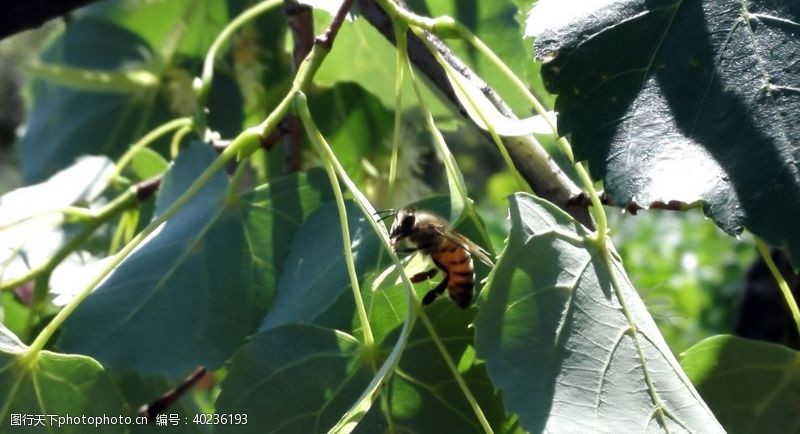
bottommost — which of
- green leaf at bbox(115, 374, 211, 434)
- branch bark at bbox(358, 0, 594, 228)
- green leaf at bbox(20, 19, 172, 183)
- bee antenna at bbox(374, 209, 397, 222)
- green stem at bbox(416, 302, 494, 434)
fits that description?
green leaf at bbox(115, 374, 211, 434)

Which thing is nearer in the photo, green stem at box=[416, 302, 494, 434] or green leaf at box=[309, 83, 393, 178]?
green stem at box=[416, 302, 494, 434]

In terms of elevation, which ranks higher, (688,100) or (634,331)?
(688,100)

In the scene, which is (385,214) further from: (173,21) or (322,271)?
(173,21)

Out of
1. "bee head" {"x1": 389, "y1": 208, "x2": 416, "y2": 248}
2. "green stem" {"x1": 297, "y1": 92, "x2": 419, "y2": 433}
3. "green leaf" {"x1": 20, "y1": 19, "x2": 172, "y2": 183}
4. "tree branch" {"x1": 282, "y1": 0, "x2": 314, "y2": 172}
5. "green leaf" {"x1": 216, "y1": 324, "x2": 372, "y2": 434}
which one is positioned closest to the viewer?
"green stem" {"x1": 297, "y1": 92, "x2": 419, "y2": 433}

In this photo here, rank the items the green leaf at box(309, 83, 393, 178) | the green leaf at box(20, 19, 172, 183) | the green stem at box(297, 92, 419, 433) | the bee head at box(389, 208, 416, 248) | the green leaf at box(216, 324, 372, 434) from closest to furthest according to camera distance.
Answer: the green stem at box(297, 92, 419, 433)
the green leaf at box(216, 324, 372, 434)
the bee head at box(389, 208, 416, 248)
the green leaf at box(309, 83, 393, 178)
the green leaf at box(20, 19, 172, 183)

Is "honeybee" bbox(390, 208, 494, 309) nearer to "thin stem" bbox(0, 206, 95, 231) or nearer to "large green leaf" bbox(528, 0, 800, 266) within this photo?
"large green leaf" bbox(528, 0, 800, 266)

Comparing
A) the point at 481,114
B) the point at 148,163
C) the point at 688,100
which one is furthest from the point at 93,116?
the point at 688,100

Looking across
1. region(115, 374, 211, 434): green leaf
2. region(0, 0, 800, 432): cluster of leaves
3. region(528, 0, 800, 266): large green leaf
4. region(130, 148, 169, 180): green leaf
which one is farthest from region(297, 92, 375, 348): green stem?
region(130, 148, 169, 180): green leaf
